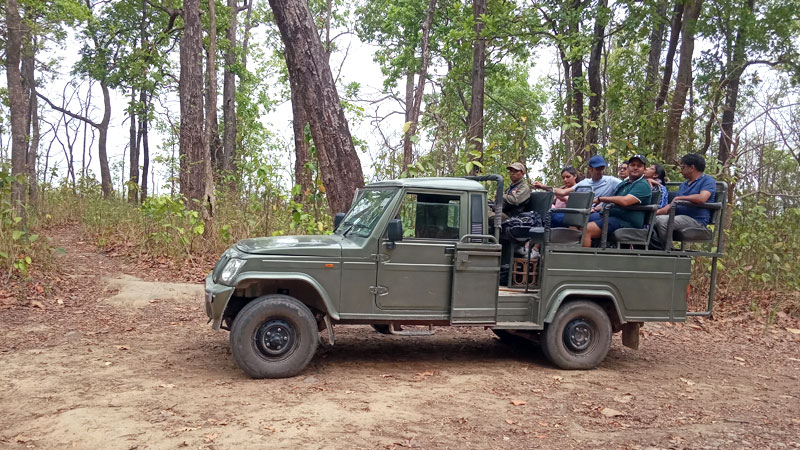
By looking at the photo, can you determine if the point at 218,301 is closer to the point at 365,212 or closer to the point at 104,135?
the point at 365,212

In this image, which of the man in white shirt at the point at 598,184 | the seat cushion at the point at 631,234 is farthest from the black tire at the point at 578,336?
the man in white shirt at the point at 598,184

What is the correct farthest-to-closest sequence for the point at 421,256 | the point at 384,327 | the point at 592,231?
the point at 592,231 → the point at 384,327 → the point at 421,256

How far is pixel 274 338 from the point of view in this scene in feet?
19.7

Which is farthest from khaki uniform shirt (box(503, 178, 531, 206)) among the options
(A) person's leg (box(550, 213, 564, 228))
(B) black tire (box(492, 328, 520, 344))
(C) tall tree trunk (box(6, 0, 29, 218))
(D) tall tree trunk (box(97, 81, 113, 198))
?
(D) tall tree trunk (box(97, 81, 113, 198))


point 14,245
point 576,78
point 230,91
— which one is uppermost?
point 230,91

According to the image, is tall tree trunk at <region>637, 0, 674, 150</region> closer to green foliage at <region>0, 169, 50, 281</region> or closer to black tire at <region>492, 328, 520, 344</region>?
black tire at <region>492, 328, 520, 344</region>

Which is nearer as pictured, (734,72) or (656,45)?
(734,72)

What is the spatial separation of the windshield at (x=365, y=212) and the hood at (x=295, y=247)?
305 mm

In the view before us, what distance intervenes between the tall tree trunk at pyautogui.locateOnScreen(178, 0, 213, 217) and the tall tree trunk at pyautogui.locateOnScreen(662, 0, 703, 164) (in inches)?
366

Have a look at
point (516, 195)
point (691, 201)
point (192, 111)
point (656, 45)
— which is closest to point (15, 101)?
point (192, 111)

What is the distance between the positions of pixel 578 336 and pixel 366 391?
2.63 meters

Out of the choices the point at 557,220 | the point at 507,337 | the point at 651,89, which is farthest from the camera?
the point at 651,89

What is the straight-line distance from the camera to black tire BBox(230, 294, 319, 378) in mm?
5914

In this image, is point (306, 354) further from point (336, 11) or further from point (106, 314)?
point (336, 11)
